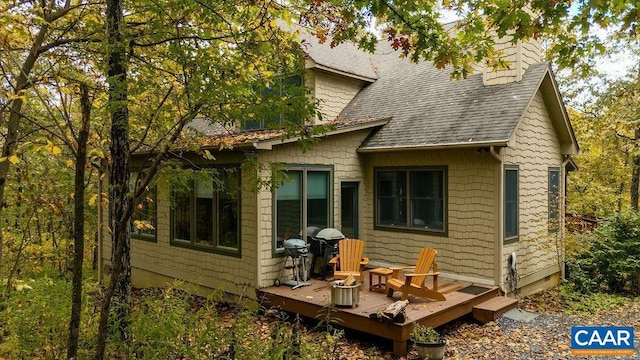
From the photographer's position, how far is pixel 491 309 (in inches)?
274

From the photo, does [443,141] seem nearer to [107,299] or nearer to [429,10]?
[429,10]

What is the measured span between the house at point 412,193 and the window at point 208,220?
1.1 inches

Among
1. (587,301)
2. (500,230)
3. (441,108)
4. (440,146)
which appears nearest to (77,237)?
(440,146)

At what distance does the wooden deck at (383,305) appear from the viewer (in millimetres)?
5838

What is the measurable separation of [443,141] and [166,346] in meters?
6.31

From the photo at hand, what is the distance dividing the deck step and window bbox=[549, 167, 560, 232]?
9.70ft

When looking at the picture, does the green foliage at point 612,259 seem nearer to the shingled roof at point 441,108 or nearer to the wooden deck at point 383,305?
the wooden deck at point 383,305

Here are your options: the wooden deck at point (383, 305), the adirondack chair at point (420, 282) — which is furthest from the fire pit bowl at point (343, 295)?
the adirondack chair at point (420, 282)

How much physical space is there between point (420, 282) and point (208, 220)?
4400 millimetres

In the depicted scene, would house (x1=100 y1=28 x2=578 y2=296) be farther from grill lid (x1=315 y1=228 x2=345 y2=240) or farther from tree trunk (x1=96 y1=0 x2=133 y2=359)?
tree trunk (x1=96 y1=0 x2=133 y2=359)

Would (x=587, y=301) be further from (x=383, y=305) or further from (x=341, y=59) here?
(x=341, y=59)

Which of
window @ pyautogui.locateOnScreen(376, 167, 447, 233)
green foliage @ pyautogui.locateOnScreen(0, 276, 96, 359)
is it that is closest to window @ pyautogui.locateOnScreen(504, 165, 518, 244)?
window @ pyautogui.locateOnScreen(376, 167, 447, 233)

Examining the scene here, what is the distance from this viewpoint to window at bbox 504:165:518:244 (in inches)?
319

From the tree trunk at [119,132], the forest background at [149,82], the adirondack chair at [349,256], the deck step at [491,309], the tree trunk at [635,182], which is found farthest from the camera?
the tree trunk at [635,182]
